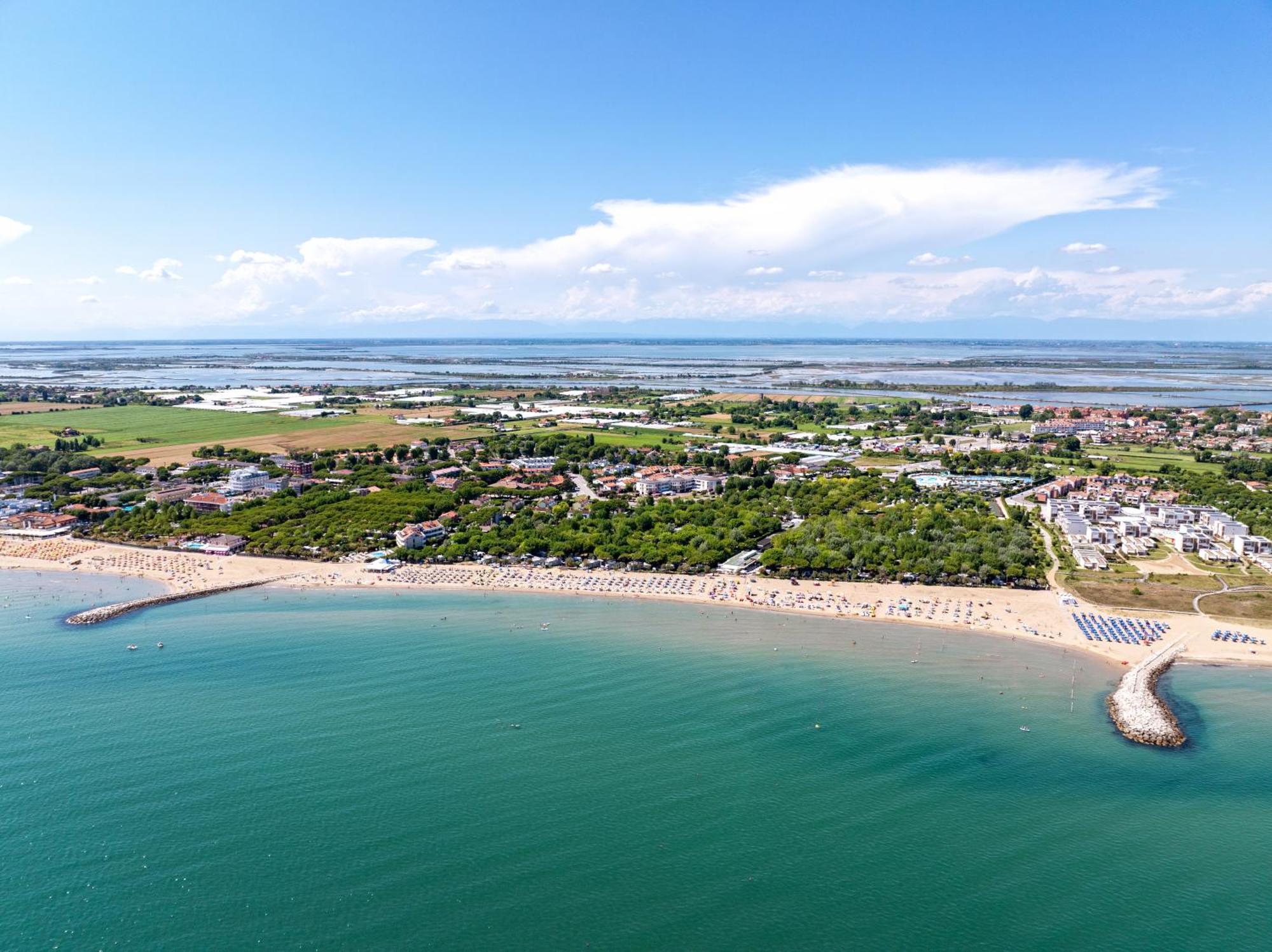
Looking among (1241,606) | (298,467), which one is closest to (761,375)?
(298,467)

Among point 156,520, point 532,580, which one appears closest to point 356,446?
point 156,520

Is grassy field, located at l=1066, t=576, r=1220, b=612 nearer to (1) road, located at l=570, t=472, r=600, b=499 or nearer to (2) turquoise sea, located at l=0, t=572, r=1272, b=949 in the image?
(2) turquoise sea, located at l=0, t=572, r=1272, b=949

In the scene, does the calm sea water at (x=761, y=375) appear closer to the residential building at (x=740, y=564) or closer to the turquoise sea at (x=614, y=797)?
the residential building at (x=740, y=564)

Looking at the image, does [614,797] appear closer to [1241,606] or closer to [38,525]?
[1241,606]

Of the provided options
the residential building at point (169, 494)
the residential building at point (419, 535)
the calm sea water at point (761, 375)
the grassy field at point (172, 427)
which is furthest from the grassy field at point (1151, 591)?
the calm sea water at point (761, 375)

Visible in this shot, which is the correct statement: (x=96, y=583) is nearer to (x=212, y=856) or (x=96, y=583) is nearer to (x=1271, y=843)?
(x=212, y=856)

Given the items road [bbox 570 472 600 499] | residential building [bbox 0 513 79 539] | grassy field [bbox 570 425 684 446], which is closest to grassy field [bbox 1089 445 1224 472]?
grassy field [bbox 570 425 684 446]
